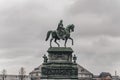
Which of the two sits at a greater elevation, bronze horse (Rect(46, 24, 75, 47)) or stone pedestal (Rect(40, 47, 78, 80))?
bronze horse (Rect(46, 24, 75, 47))

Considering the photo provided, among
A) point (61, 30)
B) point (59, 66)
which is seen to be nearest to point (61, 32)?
point (61, 30)

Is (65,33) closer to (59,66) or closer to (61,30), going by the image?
(61,30)

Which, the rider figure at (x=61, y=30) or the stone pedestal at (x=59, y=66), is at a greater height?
the rider figure at (x=61, y=30)

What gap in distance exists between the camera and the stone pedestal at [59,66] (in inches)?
2965

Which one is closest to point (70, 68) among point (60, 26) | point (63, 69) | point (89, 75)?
point (63, 69)

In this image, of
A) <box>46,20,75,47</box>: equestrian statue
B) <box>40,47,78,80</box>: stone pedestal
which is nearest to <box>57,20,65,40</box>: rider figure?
<box>46,20,75,47</box>: equestrian statue

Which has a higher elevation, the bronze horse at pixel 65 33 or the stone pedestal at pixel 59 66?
the bronze horse at pixel 65 33

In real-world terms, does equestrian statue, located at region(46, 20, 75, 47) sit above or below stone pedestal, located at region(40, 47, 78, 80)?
above

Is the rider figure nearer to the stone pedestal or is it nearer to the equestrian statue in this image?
the equestrian statue

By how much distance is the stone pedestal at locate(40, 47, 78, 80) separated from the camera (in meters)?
75.3

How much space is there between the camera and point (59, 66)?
247ft

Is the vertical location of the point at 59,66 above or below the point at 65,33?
below

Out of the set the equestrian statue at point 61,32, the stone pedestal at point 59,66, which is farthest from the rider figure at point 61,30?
the stone pedestal at point 59,66

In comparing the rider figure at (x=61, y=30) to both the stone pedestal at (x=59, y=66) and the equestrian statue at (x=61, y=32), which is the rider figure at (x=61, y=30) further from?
the stone pedestal at (x=59, y=66)
